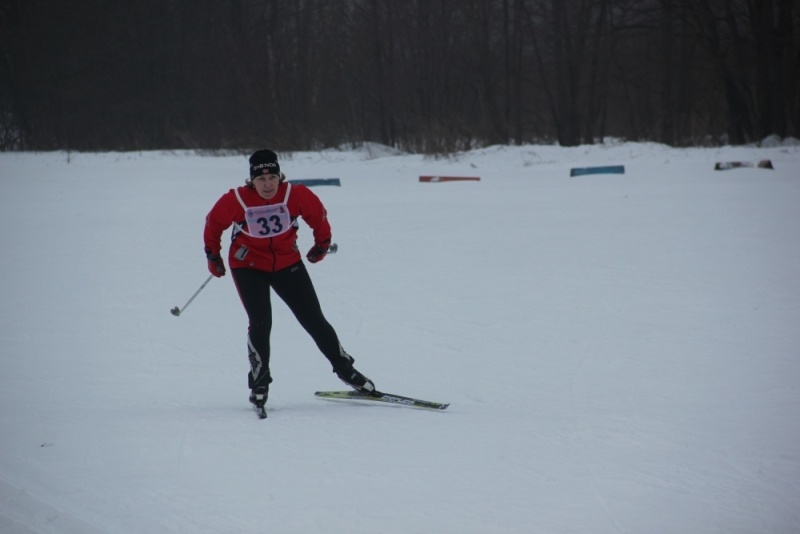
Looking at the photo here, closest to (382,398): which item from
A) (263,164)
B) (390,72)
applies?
(263,164)

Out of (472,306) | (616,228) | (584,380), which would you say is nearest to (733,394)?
(584,380)

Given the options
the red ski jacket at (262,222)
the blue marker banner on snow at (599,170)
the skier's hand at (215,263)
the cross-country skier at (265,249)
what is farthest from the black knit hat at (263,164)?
the blue marker banner on snow at (599,170)

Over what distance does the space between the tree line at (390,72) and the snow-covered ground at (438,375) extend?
497 inches

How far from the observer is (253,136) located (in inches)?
1268

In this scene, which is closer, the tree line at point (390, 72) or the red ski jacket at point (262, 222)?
the red ski jacket at point (262, 222)

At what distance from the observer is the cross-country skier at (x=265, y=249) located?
4785mm

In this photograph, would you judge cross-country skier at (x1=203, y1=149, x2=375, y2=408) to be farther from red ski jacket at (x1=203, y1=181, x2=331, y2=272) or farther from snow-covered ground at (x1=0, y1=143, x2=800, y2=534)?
snow-covered ground at (x1=0, y1=143, x2=800, y2=534)

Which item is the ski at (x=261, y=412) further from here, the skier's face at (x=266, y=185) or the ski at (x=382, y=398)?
the skier's face at (x=266, y=185)

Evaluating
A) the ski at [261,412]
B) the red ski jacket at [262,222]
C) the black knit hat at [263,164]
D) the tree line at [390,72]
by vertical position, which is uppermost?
the tree line at [390,72]

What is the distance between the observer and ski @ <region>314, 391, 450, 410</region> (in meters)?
5.12

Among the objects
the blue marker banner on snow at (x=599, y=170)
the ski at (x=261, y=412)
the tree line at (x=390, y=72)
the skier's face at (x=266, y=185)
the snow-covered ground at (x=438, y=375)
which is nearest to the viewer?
the snow-covered ground at (x=438, y=375)

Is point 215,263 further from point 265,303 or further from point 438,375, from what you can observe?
point 438,375

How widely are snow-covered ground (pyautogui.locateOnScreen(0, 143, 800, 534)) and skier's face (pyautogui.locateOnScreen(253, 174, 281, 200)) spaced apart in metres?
1.26

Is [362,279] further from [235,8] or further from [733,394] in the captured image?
[235,8]
